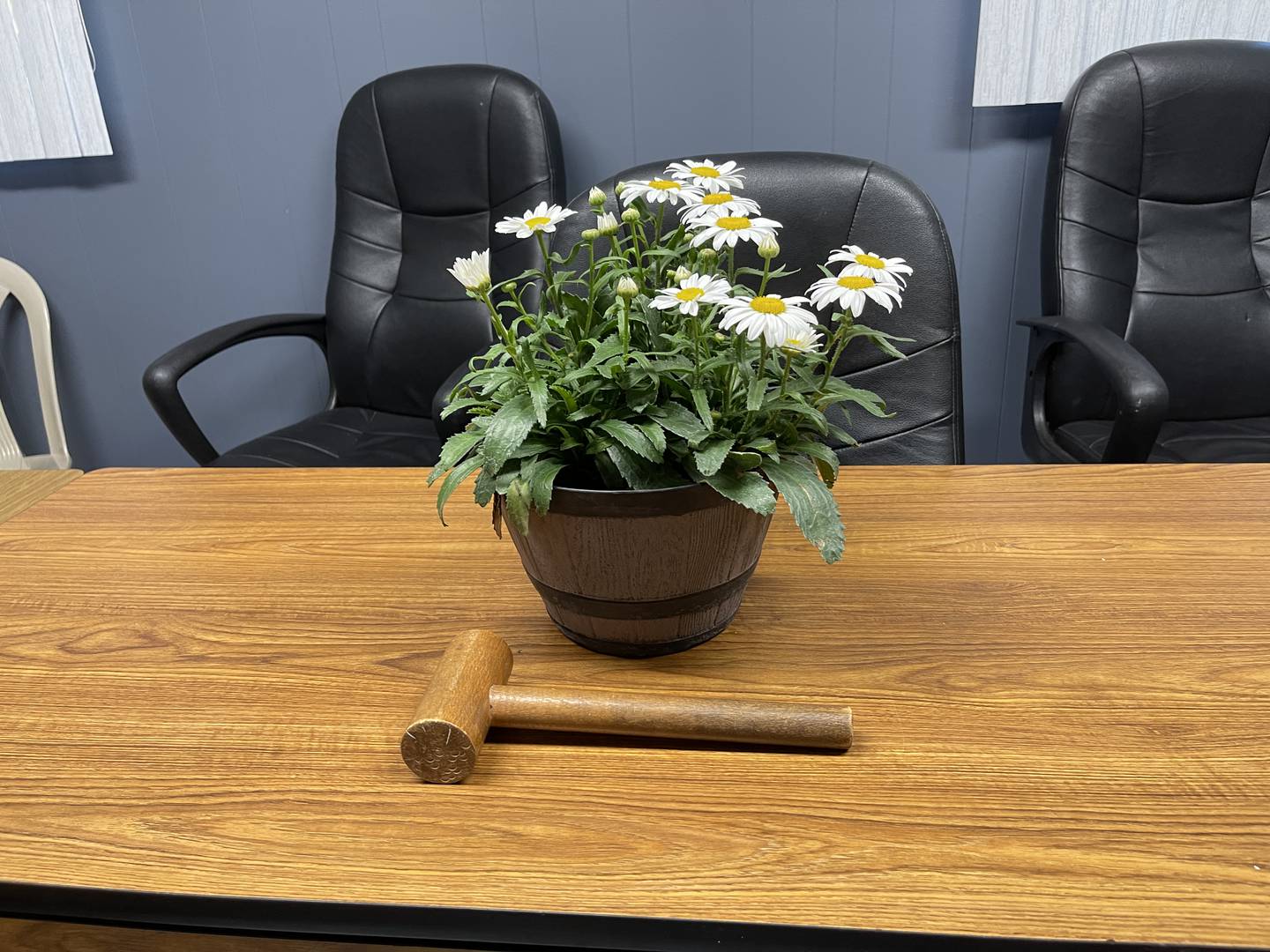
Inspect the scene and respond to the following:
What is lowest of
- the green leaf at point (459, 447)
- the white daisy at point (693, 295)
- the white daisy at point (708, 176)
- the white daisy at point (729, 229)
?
the green leaf at point (459, 447)

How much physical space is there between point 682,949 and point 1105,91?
Result: 1.72 meters

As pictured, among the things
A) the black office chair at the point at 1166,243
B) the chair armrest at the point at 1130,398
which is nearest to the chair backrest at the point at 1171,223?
the black office chair at the point at 1166,243

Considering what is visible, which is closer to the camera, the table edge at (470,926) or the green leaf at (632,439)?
the table edge at (470,926)

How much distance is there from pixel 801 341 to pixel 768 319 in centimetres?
3

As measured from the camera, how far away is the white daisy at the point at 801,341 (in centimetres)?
63

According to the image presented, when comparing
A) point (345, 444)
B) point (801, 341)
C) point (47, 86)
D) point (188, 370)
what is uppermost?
point (47, 86)

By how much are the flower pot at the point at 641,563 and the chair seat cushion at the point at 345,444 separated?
3.35 ft

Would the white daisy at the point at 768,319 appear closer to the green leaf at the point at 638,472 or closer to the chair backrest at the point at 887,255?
the green leaf at the point at 638,472

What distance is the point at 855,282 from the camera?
26.4 inches

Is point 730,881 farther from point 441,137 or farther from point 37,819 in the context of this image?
point 441,137

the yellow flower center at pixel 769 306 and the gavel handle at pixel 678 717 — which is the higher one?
the yellow flower center at pixel 769 306

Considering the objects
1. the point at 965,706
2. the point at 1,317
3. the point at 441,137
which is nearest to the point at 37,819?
the point at 965,706

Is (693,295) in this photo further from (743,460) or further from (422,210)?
(422,210)

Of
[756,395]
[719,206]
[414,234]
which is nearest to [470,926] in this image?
[756,395]
